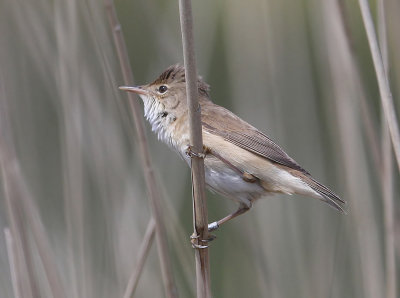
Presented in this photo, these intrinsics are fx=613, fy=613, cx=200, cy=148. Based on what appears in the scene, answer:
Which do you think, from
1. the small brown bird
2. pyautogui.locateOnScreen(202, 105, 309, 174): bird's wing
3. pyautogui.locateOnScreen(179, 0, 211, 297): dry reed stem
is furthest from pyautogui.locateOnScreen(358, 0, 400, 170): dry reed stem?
pyautogui.locateOnScreen(179, 0, 211, 297): dry reed stem

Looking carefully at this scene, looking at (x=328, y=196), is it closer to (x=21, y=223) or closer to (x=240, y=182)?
(x=240, y=182)

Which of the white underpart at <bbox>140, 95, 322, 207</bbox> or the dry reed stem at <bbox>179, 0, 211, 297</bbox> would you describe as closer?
the dry reed stem at <bbox>179, 0, 211, 297</bbox>

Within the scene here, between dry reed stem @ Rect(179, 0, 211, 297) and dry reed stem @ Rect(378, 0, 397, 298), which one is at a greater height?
dry reed stem @ Rect(179, 0, 211, 297)

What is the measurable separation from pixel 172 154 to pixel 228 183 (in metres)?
0.64

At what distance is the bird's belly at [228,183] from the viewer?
9.51 ft

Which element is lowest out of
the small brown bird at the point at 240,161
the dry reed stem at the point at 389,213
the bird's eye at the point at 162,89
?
the dry reed stem at the point at 389,213

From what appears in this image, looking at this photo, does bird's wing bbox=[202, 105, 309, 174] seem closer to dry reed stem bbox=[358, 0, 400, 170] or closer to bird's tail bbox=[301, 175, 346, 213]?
bird's tail bbox=[301, 175, 346, 213]

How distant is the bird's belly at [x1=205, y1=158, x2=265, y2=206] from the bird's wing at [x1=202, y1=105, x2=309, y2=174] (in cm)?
14

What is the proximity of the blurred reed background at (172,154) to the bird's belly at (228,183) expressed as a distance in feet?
1.03

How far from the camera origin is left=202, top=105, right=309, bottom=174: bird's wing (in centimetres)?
289

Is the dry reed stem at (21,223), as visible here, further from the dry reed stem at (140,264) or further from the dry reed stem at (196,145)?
the dry reed stem at (196,145)

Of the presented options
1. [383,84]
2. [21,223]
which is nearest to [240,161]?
[383,84]

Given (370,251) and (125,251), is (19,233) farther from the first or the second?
(370,251)

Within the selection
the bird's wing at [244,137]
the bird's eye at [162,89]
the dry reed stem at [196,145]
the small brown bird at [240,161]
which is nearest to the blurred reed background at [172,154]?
the bird's eye at [162,89]
